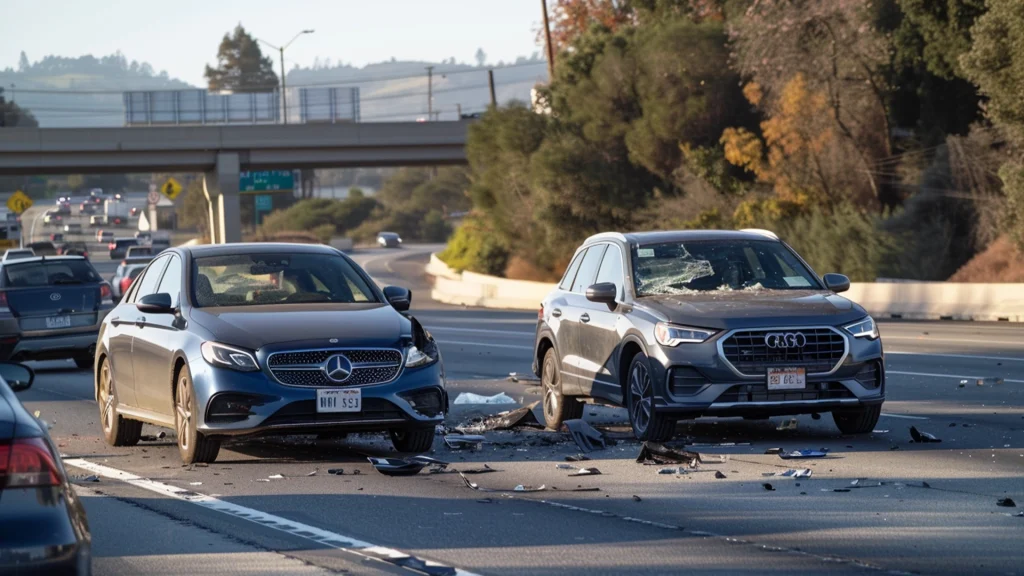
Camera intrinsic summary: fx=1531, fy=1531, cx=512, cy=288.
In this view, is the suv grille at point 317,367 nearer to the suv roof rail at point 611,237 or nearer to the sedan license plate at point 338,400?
the sedan license plate at point 338,400

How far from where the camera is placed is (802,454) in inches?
438

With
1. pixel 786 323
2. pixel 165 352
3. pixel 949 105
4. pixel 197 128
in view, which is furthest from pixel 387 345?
pixel 197 128

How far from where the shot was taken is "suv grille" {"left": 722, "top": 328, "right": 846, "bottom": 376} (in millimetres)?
11500

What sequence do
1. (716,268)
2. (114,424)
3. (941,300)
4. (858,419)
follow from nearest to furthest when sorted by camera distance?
(858,419), (716,268), (114,424), (941,300)

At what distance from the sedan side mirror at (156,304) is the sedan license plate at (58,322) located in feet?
34.7

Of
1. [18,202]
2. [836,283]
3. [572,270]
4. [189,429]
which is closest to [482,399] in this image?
[572,270]

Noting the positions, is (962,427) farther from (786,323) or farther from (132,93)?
(132,93)

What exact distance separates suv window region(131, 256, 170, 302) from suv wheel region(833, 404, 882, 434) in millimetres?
5838

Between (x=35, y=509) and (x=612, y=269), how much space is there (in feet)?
28.0

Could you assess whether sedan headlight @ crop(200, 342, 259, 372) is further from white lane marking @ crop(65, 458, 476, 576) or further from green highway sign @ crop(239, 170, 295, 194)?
green highway sign @ crop(239, 170, 295, 194)

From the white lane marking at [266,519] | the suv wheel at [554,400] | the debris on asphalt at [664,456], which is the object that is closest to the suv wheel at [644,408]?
the debris on asphalt at [664,456]

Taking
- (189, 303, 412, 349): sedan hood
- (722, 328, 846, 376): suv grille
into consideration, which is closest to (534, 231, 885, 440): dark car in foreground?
(722, 328, 846, 376): suv grille

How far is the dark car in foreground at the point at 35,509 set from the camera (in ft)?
16.7

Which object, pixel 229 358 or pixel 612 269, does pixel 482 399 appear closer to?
pixel 612 269
